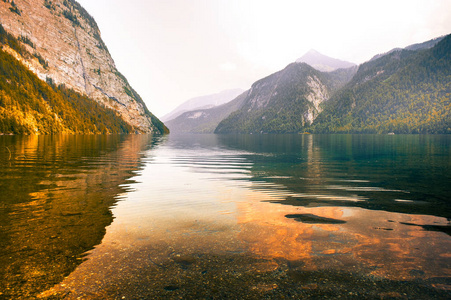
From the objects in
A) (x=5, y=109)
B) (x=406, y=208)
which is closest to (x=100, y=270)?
(x=406, y=208)

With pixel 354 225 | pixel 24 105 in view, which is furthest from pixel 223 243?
pixel 24 105

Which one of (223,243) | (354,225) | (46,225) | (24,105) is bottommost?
(354,225)

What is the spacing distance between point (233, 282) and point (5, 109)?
18381cm

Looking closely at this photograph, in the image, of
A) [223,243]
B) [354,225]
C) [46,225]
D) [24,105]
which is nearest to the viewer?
[223,243]

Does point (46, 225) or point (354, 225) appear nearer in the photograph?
point (46, 225)

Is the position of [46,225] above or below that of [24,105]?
below

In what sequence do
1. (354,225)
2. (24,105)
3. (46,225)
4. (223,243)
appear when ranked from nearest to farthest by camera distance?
(223,243) < (46,225) < (354,225) < (24,105)

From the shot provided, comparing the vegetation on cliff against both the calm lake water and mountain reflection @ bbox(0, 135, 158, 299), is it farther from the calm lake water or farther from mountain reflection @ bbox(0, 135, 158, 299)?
the calm lake water

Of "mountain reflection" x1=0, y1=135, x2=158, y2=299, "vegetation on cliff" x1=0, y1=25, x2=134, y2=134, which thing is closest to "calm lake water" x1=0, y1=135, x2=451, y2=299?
"mountain reflection" x1=0, y1=135, x2=158, y2=299

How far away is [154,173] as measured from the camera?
86.5 ft

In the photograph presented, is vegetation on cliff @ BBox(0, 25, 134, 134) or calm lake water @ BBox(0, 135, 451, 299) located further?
vegetation on cliff @ BBox(0, 25, 134, 134)

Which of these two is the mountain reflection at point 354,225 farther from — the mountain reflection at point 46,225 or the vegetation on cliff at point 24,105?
the vegetation on cliff at point 24,105

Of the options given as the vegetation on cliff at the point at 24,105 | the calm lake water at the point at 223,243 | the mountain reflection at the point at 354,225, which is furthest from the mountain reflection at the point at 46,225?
the vegetation on cliff at the point at 24,105

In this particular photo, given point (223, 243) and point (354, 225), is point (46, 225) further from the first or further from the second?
point (354, 225)
